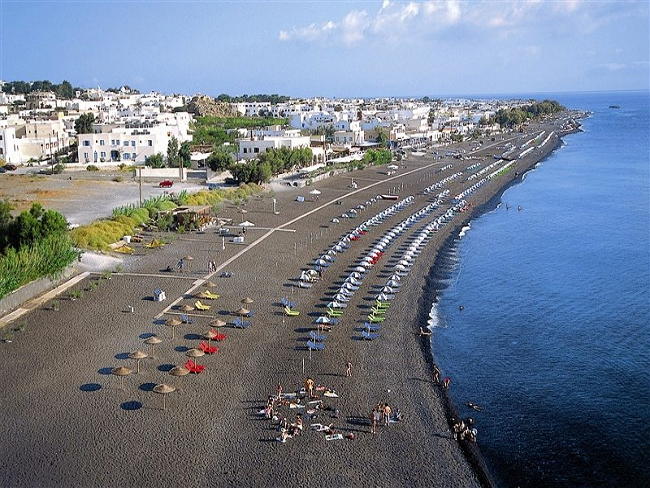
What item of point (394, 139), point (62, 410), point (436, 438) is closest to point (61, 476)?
point (62, 410)

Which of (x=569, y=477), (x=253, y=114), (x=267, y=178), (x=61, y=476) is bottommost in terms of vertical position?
(x=569, y=477)

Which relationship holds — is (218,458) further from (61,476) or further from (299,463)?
(61,476)

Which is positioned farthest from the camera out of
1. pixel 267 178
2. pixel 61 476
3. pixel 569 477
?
pixel 267 178

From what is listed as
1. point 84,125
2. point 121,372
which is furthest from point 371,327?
point 84,125

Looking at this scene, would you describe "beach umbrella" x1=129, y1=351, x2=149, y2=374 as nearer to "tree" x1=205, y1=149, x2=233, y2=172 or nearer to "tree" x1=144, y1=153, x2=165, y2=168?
"tree" x1=205, y1=149, x2=233, y2=172

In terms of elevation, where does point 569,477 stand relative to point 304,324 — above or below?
below

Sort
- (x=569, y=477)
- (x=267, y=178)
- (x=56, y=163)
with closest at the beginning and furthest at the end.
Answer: (x=569, y=477), (x=267, y=178), (x=56, y=163)

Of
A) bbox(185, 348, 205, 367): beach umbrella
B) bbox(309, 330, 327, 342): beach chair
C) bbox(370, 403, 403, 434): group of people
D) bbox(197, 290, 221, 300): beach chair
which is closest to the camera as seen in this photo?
bbox(370, 403, 403, 434): group of people

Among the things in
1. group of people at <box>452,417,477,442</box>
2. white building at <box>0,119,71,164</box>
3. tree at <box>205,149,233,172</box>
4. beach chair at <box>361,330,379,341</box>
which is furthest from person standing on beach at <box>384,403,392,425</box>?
white building at <box>0,119,71,164</box>
